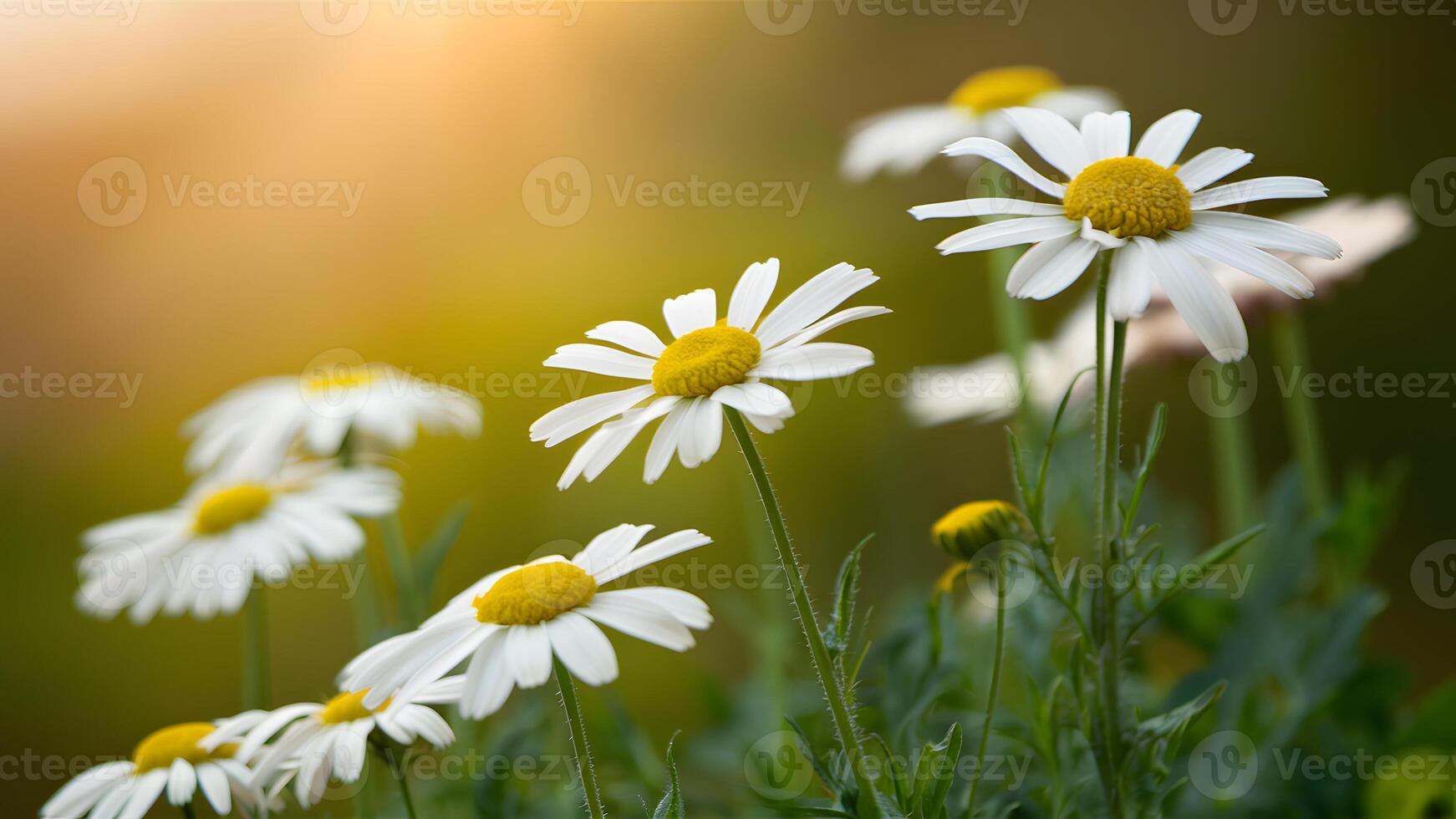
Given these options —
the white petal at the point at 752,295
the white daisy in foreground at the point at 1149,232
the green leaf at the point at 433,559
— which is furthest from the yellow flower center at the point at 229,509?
the white daisy in foreground at the point at 1149,232

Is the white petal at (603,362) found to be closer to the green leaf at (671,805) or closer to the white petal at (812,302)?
the white petal at (812,302)

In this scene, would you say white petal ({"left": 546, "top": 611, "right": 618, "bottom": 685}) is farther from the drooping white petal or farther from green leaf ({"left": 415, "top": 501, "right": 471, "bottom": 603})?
green leaf ({"left": 415, "top": 501, "right": 471, "bottom": 603})

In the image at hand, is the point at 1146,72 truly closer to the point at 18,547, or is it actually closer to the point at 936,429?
the point at 936,429

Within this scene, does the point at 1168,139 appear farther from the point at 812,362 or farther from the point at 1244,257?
the point at 812,362

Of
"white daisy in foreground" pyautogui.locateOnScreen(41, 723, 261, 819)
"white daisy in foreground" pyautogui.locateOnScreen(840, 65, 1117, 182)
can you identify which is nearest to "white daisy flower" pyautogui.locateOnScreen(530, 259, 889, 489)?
"white daisy in foreground" pyautogui.locateOnScreen(41, 723, 261, 819)

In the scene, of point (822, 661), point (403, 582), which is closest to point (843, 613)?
point (822, 661)

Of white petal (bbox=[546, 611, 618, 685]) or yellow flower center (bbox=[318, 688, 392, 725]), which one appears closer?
white petal (bbox=[546, 611, 618, 685])

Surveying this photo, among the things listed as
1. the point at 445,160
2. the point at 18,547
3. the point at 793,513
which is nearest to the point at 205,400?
the point at 18,547
